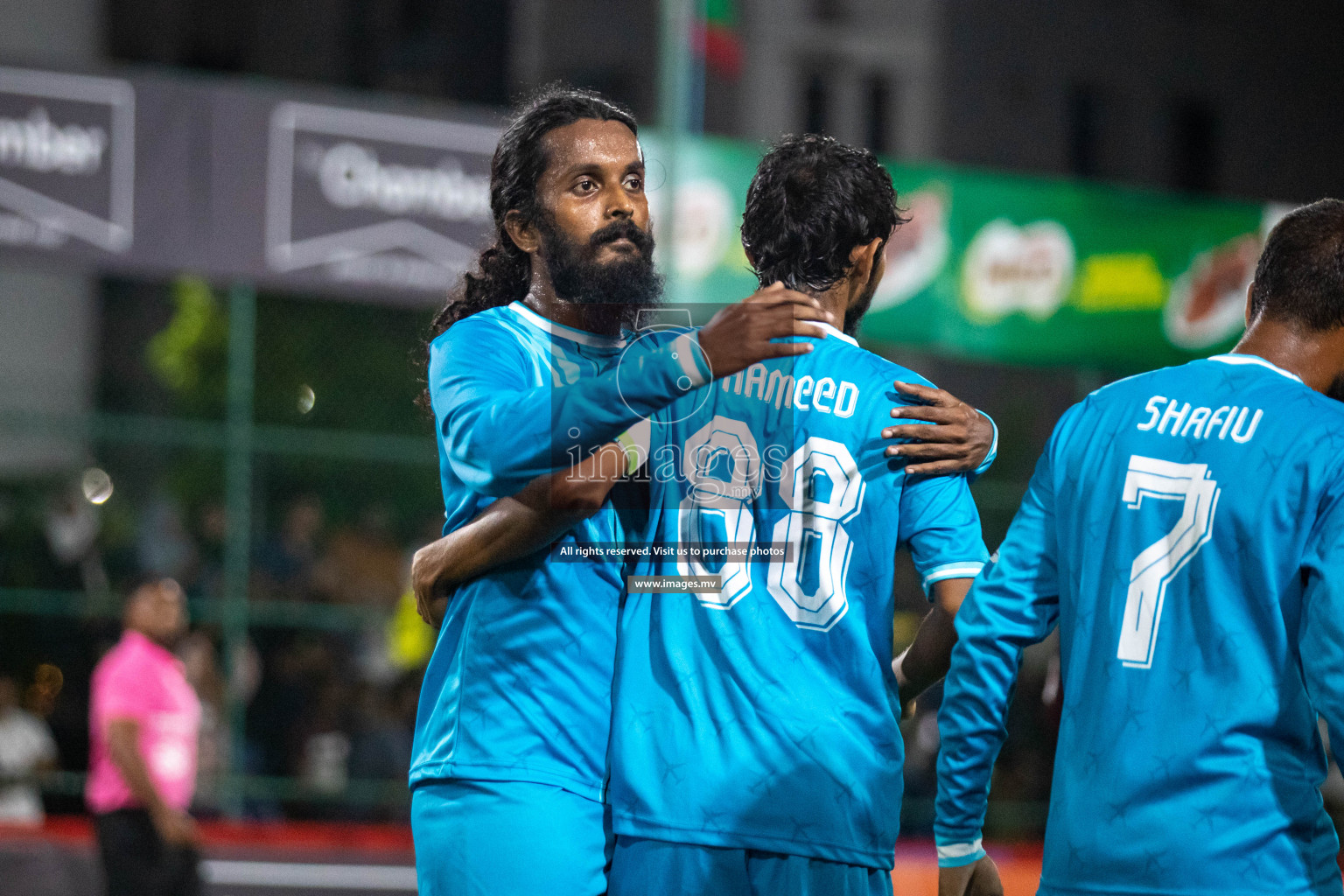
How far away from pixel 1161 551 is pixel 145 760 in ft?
17.4

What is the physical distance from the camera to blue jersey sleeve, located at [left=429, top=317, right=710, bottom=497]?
2.45 metres

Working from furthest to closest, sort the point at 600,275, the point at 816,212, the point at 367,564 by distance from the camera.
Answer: the point at 367,564, the point at 600,275, the point at 816,212

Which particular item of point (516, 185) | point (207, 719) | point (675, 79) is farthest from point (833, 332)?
point (207, 719)

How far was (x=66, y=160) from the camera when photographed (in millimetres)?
8406

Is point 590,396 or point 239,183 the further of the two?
point 239,183

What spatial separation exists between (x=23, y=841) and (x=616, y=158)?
778 centimetres

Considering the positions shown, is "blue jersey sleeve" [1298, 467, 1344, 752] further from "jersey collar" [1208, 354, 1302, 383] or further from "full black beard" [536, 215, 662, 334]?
"full black beard" [536, 215, 662, 334]

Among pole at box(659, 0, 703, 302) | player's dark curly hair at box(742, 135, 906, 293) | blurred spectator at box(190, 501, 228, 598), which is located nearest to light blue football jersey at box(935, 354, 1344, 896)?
player's dark curly hair at box(742, 135, 906, 293)

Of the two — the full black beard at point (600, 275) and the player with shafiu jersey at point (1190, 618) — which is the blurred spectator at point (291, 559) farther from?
the player with shafiu jersey at point (1190, 618)

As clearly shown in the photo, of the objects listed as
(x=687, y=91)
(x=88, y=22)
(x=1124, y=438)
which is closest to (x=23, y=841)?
(x=687, y=91)

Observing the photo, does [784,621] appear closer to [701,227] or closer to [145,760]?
[145,760]

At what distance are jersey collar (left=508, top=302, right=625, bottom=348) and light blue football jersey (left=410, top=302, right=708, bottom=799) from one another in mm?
99

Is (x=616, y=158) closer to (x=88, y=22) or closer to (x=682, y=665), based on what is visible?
(x=682, y=665)

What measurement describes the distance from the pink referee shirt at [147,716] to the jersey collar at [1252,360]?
5.28 metres
